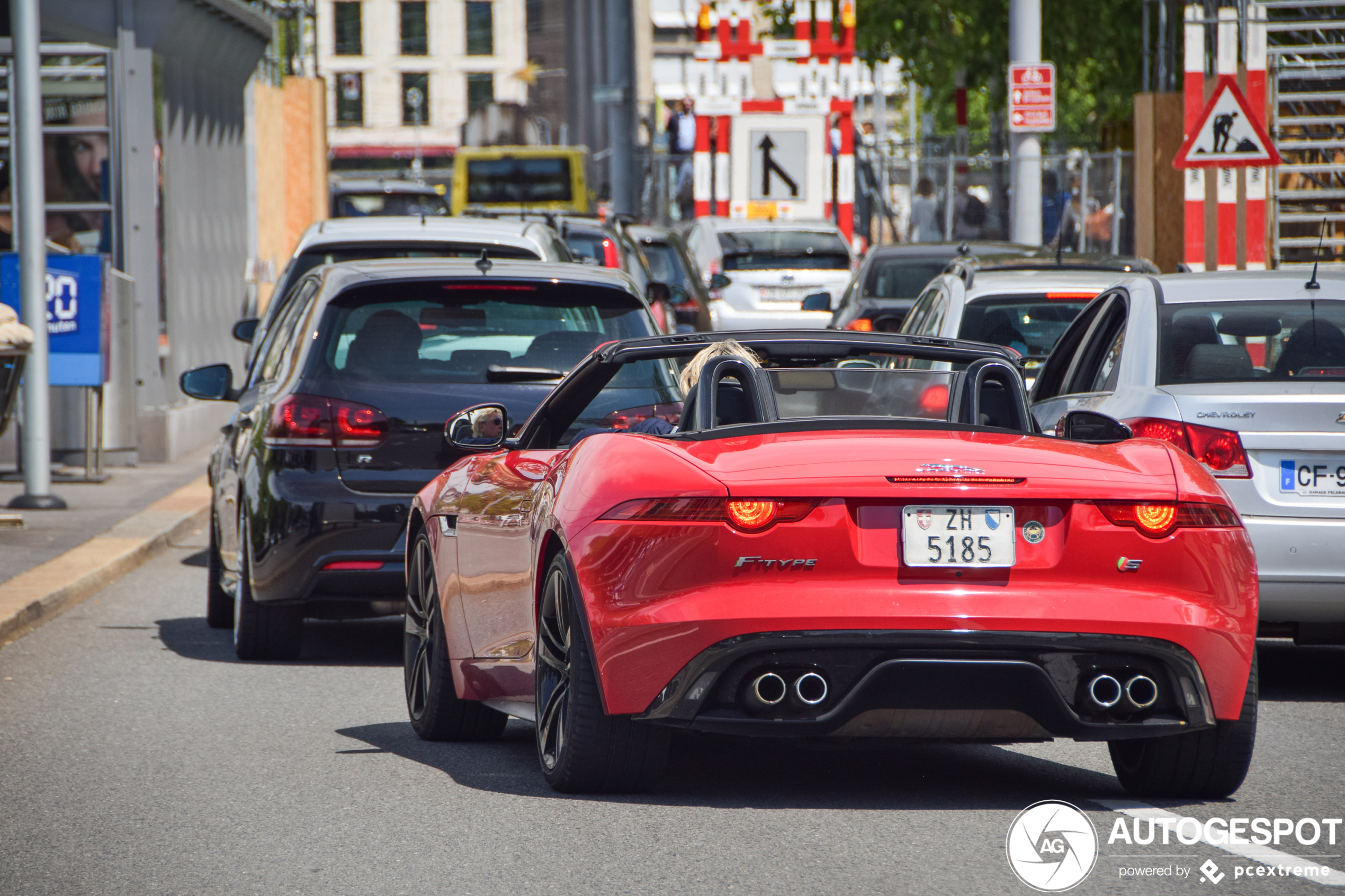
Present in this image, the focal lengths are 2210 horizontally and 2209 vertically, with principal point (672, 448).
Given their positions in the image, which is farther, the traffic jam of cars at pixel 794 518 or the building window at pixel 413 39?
the building window at pixel 413 39

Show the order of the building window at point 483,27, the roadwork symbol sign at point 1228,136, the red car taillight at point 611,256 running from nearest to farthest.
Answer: the roadwork symbol sign at point 1228,136
the red car taillight at point 611,256
the building window at point 483,27

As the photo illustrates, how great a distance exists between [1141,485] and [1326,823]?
1.10 m

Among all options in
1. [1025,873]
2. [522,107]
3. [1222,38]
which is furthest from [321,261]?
[522,107]

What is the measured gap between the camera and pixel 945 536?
5.48 metres

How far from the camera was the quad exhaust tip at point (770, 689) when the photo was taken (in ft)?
17.9

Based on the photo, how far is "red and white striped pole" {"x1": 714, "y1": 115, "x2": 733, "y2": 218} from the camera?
4212 cm

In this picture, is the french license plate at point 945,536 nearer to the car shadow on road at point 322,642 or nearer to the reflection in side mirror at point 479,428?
the reflection in side mirror at point 479,428

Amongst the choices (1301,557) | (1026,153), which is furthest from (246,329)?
(1026,153)

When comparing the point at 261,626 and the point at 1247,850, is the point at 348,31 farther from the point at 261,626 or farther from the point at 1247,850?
the point at 1247,850

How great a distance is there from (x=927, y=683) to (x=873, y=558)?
1.10ft

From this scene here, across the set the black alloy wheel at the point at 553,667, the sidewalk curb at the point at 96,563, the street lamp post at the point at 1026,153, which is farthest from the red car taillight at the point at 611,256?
the black alloy wheel at the point at 553,667

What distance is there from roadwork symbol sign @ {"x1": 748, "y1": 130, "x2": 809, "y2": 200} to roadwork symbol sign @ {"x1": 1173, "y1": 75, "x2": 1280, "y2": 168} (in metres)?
18.1

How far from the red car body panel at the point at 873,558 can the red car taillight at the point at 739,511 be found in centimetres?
2

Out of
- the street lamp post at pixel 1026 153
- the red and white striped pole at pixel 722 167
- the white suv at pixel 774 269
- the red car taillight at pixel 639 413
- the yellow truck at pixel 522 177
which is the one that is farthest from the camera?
the yellow truck at pixel 522 177
